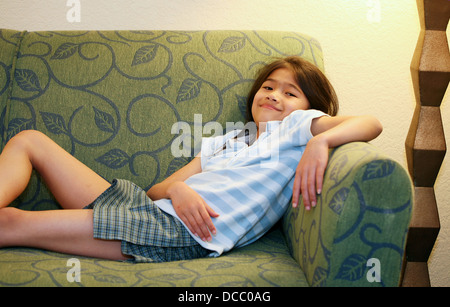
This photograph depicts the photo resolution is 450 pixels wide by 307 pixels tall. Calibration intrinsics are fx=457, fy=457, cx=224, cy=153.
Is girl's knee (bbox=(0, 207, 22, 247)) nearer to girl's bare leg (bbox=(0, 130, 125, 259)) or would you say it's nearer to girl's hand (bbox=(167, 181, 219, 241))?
girl's bare leg (bbox=(0, 130, 125, 259))

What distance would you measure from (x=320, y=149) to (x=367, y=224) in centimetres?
22

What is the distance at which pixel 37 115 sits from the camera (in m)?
1.37

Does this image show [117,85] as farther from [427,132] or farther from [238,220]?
[427,132]

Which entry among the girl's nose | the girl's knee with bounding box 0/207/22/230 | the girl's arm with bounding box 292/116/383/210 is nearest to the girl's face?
the girl's nose

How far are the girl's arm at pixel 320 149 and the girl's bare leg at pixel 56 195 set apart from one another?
441mm

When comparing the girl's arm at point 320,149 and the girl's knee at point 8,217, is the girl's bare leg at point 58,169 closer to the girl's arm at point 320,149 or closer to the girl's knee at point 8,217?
the girl's knee at point 8,217

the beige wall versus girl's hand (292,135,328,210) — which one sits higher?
the beige wall

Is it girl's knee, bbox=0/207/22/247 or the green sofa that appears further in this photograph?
the green sofa

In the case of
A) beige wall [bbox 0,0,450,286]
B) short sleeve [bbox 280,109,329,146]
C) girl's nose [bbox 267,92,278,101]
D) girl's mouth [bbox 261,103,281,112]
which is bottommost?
short sleeve [bbox 280,109,329,146]

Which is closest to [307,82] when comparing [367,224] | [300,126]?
[300,126]

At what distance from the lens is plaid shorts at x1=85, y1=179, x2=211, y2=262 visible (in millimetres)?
1026

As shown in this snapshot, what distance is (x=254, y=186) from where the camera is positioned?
44.4 inches
